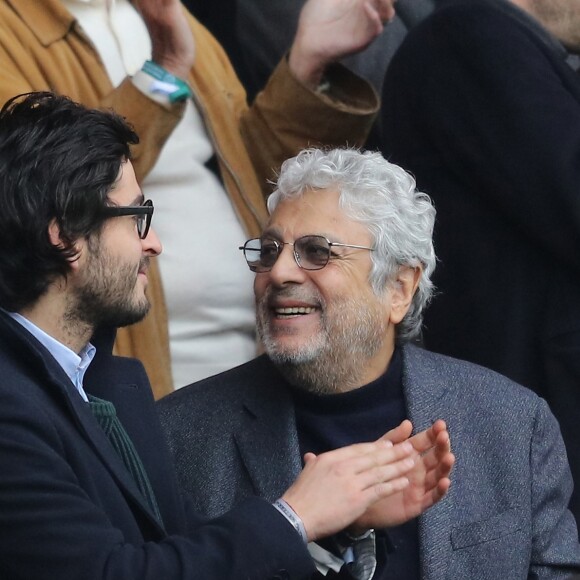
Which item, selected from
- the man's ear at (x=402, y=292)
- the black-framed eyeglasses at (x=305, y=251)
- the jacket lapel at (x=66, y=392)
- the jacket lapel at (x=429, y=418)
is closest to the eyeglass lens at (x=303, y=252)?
the black-framed eyeglasses at (x=305, y=251)

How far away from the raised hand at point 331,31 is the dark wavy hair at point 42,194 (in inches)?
50.4

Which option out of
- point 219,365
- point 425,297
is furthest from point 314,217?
point 219,365

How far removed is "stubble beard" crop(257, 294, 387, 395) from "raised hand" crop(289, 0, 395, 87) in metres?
0.84

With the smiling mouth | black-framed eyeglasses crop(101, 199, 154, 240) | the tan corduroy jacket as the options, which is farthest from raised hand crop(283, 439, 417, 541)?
the tan corduroy jacket

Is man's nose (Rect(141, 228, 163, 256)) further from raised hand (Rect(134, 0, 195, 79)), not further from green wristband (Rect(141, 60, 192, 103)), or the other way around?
raised hand (Rect(134, 0, 195, 79))

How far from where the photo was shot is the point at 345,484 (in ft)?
8.56

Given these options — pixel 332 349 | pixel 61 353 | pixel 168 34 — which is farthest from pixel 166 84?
pixel 61 353

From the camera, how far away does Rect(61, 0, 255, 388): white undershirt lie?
12.2 feet

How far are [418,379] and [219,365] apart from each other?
1.96ft

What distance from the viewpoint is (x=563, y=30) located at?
3.93 m

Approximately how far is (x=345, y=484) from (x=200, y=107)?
1600 millimetres

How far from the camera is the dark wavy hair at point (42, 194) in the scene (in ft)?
8.54

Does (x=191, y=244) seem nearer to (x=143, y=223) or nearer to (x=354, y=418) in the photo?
(x=354, y=418)

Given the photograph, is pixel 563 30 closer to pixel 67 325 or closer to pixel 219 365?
pixel 219 365
